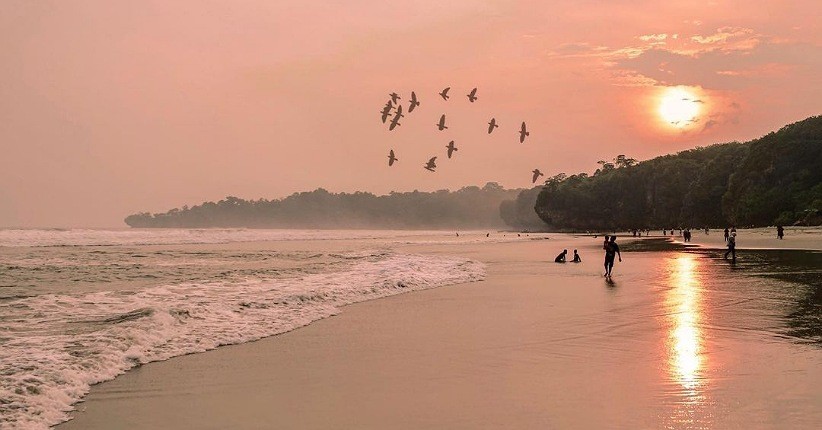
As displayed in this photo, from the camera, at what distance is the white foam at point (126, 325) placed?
8594mm

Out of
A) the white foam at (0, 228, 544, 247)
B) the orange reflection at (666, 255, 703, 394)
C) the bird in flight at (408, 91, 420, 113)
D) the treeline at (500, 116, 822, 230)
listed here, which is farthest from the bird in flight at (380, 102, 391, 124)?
the treeline at (500, 116, 822, 230)

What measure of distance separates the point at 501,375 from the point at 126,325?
778cm

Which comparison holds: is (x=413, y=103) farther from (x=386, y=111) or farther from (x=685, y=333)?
(x=685, y=333)

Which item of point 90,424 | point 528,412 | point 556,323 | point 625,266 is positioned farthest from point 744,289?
point 90,424

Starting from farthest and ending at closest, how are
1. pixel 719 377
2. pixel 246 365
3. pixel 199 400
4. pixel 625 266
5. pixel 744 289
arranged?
pixel 625 266
pixel 744 289
pixel 246 365
pixel 719 377
pixel 199 400

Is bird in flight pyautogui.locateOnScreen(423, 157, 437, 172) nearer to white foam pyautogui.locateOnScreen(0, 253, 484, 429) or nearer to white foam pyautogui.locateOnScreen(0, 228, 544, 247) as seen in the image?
white foam pyautogui.locateOnScreen(0, 253, 484, 429)

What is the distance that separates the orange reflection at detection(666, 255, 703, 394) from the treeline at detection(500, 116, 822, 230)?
72.8 metres

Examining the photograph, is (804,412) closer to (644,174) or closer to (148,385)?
(148,385)

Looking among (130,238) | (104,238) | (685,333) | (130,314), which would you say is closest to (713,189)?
(130,238)

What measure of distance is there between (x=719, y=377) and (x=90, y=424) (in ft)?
25.2

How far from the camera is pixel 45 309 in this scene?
16219mm

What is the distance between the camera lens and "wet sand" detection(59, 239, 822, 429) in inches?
287

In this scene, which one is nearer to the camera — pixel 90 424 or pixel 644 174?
pixel 90 424

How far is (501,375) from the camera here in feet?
30.6
